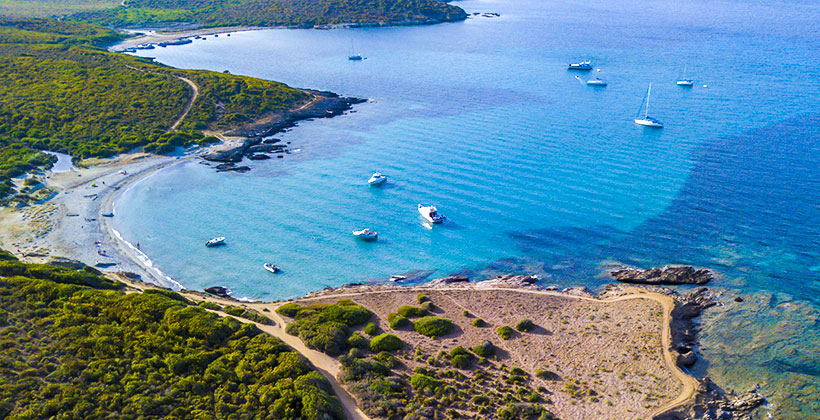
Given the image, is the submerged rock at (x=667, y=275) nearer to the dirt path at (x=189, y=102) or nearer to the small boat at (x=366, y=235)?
the small boat at (x=366, y=235)

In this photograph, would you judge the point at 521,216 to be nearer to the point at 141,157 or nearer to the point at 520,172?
the point at 520,172

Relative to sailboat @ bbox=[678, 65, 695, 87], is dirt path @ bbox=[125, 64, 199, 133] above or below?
below

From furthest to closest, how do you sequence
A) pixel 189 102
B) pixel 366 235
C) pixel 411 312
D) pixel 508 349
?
pixel 189 102 < pixel 366 235 < pixel 411 312 < pixel 508 349

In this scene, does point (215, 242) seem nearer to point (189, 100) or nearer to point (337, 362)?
point (337, 362)

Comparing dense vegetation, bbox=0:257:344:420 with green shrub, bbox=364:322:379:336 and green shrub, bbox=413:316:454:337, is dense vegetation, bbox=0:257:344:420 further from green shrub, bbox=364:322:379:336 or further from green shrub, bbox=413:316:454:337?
green shrub, bbox=413:316:454:337

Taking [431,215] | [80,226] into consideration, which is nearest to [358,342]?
[431,215]

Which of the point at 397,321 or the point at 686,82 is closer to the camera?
the point at 397,321

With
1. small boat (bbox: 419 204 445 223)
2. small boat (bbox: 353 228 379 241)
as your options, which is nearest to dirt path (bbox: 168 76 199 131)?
small boat (bbox: 353 228 379 241)
